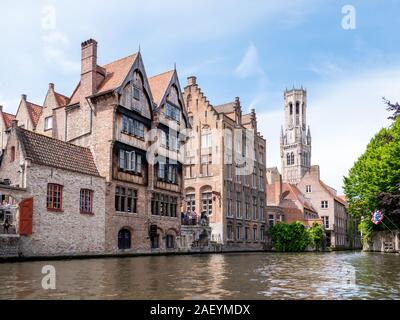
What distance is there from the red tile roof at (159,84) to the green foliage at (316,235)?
1101 inches

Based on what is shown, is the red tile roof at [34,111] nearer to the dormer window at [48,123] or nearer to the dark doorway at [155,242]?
the dormer window at [48,123]

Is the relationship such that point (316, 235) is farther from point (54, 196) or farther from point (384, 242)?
point (54, 196)

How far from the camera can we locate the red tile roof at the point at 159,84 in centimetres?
4112

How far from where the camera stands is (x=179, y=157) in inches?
1709

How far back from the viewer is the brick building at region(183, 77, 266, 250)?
177ft

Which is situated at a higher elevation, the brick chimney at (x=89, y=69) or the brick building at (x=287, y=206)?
the brick chimney at (x=89, y=69)

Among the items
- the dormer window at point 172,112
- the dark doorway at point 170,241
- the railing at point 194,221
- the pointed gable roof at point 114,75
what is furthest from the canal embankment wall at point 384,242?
the pointed gable roof at point 114,75

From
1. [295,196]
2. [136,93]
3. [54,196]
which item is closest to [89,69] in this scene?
[136,93]

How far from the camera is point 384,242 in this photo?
50.6m

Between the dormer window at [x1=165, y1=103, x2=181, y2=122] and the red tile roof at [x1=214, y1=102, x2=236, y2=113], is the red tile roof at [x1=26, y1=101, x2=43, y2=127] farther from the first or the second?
the red tile roof at [x1=214, y1=102, x2=236, y2=113]

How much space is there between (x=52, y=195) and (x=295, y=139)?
12972 cm

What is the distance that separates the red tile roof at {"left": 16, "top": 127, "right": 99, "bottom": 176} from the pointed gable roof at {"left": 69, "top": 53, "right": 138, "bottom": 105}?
532cm
